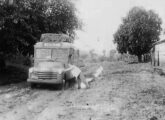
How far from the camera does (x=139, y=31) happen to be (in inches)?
2083

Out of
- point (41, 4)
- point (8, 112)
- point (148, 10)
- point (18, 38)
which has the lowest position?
point (8, 112)

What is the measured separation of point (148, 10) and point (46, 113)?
1941 inches

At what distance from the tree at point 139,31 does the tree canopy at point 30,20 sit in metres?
31.2

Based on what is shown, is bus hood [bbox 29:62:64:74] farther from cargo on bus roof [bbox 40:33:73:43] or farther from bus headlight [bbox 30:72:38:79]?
cargo on bus roof [bbox 40:33:73:43]

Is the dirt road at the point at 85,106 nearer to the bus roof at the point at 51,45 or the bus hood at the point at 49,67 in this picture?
the bus hood at the point at 49,67

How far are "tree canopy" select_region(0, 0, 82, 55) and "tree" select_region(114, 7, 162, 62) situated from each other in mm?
31170

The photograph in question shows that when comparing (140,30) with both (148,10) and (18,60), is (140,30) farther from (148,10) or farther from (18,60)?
(18,60)

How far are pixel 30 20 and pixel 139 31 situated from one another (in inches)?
1420

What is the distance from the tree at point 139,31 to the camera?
52.3 m

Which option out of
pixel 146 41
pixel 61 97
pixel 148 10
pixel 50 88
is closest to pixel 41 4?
pixel 50 88

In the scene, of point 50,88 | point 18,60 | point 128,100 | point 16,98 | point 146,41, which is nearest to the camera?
point 128,100

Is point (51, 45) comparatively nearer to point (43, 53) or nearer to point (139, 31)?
point (43, 53)

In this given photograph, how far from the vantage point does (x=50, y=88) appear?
1653 cm

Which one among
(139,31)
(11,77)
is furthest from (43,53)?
(139,31)
